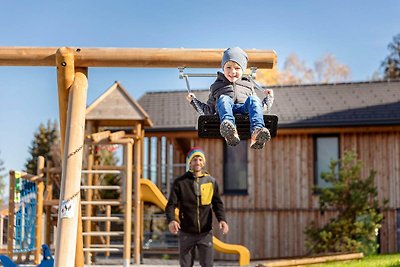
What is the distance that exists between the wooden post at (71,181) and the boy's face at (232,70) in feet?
4.76

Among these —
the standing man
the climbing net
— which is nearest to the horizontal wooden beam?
the standing man

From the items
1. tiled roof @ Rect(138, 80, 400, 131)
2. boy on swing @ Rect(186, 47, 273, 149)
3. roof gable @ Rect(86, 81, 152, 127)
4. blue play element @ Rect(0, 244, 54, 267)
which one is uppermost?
tiled roof @ Rect(138, 80, 400, 131)

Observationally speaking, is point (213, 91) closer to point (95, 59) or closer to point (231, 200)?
point (95, 59)

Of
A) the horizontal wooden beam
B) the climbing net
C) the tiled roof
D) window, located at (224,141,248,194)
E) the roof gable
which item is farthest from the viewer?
window, located at (224,141,248,194)

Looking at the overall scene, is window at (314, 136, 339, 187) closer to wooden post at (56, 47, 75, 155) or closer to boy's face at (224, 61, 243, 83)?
wooden post at (56, 47, 75, 155)

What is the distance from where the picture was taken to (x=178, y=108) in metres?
25.7

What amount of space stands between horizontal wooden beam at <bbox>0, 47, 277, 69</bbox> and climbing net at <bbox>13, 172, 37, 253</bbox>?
7.71 metres

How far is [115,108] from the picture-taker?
57.7 feet

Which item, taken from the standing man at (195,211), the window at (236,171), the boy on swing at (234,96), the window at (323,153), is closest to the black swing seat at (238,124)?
the boy on swing at (234,96)

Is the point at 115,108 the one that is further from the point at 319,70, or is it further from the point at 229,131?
the point at 319,70

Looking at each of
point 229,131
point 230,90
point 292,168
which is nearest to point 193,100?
point 230,90

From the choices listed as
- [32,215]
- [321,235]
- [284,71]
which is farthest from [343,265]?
[284,71]

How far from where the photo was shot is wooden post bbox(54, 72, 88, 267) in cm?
686

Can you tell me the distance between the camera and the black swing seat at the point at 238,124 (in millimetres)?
6598
